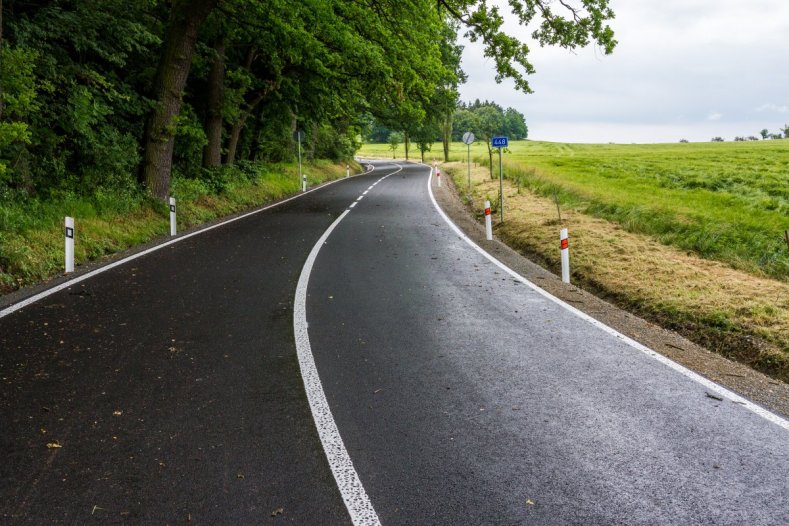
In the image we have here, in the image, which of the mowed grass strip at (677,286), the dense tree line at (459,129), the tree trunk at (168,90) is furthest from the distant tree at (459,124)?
the mowed grass strip at (677,286)

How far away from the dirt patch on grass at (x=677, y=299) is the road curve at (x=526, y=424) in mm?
657

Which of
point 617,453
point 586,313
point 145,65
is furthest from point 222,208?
point 617,453

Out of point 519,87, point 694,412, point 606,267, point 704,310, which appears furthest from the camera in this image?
point 519,87

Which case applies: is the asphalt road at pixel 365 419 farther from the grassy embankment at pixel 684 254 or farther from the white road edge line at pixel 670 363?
the grassy embankment at pixel 684 254

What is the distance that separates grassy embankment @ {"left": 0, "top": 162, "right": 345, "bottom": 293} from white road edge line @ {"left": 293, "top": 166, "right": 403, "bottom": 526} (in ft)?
16.4

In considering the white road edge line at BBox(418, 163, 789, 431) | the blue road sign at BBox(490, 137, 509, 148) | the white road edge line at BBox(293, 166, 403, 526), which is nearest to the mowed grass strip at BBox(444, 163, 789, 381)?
the white road edge line at BBox(418, 163, 789, 431)

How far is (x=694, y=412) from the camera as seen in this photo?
458 centimetres

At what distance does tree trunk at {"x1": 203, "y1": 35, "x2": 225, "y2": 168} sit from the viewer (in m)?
20.6

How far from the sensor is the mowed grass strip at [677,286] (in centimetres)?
655

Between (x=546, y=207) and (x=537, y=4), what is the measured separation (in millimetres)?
6373

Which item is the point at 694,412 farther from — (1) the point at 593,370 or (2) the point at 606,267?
(2) the point at 606,267

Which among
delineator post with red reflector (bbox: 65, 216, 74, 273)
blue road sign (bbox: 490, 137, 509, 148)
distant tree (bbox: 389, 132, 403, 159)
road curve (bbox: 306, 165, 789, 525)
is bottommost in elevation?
road curve (bbox: 306, 165, 789, 525)

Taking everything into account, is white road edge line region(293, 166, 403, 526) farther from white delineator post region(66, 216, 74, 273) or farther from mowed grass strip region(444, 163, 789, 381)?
white delineator post region(66, 216, 74, 273)

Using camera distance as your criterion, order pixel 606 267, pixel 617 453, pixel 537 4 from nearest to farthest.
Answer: pixel 617 453
pixel 606 267
pixel 537 4
